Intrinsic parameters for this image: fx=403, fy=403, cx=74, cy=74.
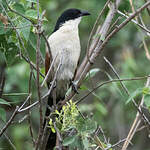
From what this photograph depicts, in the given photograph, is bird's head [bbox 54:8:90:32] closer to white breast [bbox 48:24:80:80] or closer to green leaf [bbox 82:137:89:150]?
white breast [bbox 48:24:80:80]

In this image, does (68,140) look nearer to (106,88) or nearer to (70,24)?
(70,24)

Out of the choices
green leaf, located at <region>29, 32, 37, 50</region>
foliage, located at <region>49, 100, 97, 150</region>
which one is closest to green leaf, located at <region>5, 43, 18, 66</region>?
green leaf, located at <region>29, 32, 37, 50</region>

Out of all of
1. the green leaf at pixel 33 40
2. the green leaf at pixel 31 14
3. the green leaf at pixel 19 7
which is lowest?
the green leaf at pixel 33 40

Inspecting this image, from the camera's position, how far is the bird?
3598mm

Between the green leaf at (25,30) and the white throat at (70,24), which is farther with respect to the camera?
the white throat at (70,24)

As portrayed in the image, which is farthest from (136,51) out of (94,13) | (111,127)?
(94,13)

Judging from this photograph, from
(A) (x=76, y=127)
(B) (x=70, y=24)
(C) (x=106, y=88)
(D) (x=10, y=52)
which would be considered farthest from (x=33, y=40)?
(C) (x=106, y=88)

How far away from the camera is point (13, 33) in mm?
2734

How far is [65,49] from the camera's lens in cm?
360

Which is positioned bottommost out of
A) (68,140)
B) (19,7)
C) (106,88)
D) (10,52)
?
(106,88)

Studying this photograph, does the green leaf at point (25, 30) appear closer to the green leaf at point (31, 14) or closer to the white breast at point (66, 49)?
the green leaf at point (31, 14)

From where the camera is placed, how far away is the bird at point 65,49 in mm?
3598

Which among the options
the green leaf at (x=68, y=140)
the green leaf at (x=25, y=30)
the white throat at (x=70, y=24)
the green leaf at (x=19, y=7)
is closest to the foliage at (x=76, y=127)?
the green leaf at (x=68, y=140)

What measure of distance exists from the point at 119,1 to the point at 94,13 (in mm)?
849
